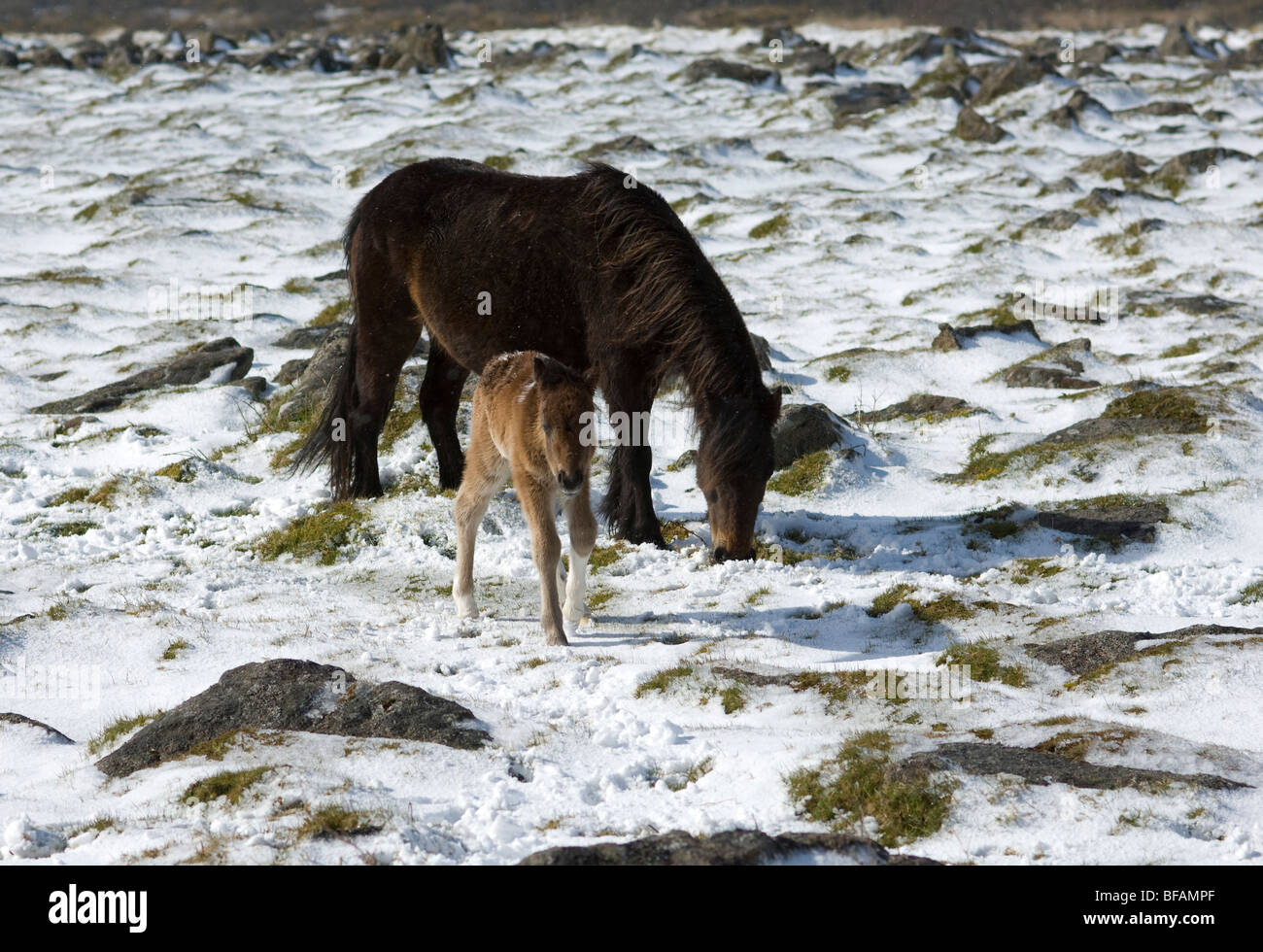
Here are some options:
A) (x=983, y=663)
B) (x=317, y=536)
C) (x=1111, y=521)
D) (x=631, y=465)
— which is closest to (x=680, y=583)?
(x=631, y=465)

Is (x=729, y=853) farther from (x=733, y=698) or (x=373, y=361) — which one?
(x=373, y=361)

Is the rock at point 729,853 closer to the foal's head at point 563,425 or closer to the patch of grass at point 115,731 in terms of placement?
the foal's head at point 563,425

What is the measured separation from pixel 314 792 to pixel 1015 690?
423cm

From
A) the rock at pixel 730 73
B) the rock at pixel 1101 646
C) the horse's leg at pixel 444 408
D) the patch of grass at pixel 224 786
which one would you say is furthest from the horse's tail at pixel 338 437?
the rock at pixel 730 73

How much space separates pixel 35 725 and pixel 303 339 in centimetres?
1316

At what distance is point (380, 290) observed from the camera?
11531 millimetres

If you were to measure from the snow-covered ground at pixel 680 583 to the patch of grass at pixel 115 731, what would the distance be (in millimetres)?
186

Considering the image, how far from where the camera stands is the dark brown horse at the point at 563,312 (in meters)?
9.53

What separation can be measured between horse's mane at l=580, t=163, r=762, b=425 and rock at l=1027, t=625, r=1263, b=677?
3153mm

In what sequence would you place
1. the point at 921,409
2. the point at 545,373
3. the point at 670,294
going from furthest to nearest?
the point at 921,409 < the point at 670,294 < the point at 545,373

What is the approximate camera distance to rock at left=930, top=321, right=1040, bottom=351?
18.1m

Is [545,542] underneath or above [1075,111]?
underneath

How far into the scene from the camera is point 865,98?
157 ft
